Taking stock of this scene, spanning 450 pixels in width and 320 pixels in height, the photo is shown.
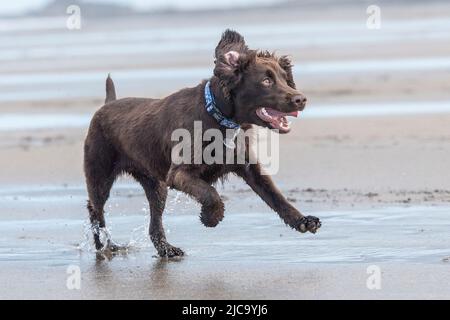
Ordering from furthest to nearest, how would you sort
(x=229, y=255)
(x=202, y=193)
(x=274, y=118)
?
1. (x=229, y=255)
2. (x=274, y=118)
3. (x=202, y=193)

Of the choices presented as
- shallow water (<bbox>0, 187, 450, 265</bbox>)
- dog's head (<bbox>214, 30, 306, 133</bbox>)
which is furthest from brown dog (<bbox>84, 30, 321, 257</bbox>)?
shallow water (<bbox>0, 187, 450, 265</bbox>)

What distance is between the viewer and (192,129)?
8.12m

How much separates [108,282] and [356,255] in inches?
60.3

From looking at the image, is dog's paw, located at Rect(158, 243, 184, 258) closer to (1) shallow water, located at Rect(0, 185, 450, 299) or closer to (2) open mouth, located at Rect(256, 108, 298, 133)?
(1) shallow water, located at Rect(0, 185, 450, 299)

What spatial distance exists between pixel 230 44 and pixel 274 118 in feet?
1.87

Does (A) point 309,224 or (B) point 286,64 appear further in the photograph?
(B) point 286,64

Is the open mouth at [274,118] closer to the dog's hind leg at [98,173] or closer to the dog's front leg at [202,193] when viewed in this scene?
the dog's front leg at [202,193]

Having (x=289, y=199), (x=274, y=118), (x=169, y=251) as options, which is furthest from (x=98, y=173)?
(x=289, y=199)

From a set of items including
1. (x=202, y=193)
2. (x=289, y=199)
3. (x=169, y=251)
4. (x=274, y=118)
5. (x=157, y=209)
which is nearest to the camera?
(x=202, y=193)

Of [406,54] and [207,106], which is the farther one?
[406,54]

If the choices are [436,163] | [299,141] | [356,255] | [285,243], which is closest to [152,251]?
[285,243]

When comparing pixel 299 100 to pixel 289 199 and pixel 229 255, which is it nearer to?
pixel 229 255

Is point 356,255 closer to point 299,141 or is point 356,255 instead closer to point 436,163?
point 436,163
